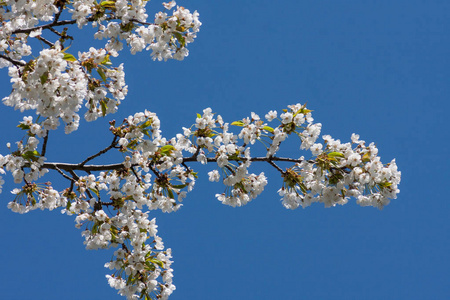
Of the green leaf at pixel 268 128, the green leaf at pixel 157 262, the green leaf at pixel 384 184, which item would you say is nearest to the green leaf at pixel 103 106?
the green leaf at pixel 268 128

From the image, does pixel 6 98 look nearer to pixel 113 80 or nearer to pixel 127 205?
pixel 113 80

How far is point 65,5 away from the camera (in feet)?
23.0

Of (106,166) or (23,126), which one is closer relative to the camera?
(23,126)

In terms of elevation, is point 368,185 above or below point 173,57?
below

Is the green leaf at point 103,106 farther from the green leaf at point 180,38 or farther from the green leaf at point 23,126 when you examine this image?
the green leaf at point 180,38

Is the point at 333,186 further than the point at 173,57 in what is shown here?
No

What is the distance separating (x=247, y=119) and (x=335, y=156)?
48.9 inches

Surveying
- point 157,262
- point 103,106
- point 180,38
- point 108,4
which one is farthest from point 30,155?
point 180,38

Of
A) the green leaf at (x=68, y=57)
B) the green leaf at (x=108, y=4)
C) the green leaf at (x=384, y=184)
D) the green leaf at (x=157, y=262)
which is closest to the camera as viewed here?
the green leaf at (x=68, y=57)

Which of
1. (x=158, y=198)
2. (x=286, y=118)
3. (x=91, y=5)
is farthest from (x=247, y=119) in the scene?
(x=91, y=5)

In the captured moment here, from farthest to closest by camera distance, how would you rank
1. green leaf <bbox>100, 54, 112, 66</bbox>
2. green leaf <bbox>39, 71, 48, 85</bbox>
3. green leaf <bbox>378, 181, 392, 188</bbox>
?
green leaf <bbox>100, 54, 112, 66</bbox>, green leaf <bbox>378, 181, 392, 188</bbox>, green leaf <bbox>39, 71, 48, 85</bbox>

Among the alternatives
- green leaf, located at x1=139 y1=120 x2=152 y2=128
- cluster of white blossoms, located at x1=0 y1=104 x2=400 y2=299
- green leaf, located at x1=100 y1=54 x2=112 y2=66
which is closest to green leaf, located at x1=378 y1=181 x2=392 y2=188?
cluster of white blossoms, located at x1=0 y1=104 x2=400 y2=299

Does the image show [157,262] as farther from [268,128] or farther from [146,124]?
[268,128]

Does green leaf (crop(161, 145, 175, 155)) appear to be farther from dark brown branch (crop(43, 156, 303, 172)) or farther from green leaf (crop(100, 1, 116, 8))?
green leaf (crop(100, 1, 116, 8))
